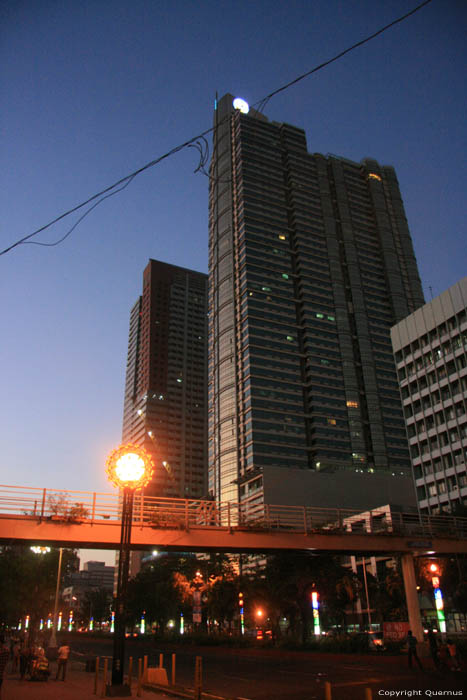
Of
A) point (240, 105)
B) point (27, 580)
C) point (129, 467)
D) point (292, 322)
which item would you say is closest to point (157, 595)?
point (27, 580)

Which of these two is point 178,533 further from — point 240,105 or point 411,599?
point 240,105

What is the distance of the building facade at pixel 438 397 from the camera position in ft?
273

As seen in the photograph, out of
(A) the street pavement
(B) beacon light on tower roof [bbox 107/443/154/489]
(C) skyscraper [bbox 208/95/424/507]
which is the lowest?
(A) the street pavement

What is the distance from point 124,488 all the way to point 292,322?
475 feet

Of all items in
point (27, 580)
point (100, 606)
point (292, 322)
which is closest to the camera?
point (27, 580)

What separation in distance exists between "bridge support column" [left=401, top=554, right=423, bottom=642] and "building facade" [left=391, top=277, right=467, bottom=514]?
51.5 meters

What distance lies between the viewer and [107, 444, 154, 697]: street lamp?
14570mm

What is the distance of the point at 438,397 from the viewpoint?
88.7m

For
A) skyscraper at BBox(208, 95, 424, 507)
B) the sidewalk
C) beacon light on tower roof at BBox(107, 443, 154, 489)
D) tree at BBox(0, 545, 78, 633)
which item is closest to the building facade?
skyscraper at BBox(208, 95, 424, 507)

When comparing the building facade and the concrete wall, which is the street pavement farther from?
the concrete wall

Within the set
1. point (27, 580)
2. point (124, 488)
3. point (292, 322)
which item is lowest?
point (27, 580)

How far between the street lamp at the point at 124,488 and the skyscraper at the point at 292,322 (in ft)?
369

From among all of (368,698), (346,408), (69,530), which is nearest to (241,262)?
(346,408)

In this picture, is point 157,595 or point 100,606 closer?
point 157,595
